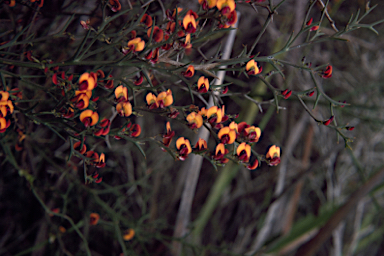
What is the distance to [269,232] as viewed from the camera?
0.94 m

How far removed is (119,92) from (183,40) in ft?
0.31

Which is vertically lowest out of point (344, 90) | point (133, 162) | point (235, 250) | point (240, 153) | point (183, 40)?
point (235, 250)

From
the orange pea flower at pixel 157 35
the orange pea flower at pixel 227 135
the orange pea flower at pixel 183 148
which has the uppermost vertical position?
the orange pea flower at pixel 157 35

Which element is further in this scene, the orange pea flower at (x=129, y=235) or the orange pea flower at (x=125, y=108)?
the orange pea flower at (x=129, y=235)

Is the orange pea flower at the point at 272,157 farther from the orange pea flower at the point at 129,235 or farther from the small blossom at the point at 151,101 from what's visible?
the orange pea flower at the point at 129,235

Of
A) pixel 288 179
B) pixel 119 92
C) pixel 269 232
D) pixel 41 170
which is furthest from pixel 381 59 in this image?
pixel 41 170

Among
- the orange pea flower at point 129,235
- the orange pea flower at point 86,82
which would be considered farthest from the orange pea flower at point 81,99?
the orange pea flower at point 129,235

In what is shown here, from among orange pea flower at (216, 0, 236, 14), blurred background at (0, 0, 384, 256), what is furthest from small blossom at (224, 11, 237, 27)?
blurred background at (0, 0, 384, 256)

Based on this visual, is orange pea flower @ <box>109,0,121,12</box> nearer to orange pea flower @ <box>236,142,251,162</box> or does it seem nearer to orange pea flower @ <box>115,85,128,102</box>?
orange pea flower @ <box>115,85,128,102</box>

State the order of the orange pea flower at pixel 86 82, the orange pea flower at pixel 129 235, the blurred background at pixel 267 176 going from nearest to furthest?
the orange pea flower at pixel 86 82, the orange pea flower at pixel 129 235, the blurred background at pixel 267 176

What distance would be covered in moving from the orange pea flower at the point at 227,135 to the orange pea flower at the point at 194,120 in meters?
0.03

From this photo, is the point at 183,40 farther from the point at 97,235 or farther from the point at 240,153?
the point at 97,235

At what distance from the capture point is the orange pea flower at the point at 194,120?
1.06ft

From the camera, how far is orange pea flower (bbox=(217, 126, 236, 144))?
0.32 metres
